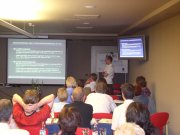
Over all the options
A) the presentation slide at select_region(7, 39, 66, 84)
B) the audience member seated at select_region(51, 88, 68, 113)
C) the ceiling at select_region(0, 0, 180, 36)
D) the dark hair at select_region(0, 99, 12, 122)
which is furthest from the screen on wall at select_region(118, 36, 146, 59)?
the dark hair at select_region(0, 99, 12, 122)

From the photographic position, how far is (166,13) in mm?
6980

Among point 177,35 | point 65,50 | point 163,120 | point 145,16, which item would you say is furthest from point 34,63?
point 163,120

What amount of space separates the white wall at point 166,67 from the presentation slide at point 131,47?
0.28 metres

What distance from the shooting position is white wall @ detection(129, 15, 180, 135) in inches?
281

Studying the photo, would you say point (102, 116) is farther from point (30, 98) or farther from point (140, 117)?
point (140, 117)

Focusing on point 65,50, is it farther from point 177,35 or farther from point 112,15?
point 177,35

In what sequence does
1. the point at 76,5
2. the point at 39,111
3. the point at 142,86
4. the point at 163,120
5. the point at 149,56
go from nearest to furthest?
the point at 39,111 → the point at 163,120 → the point at 76,5 → the point at 142,86 → the point at 149,56

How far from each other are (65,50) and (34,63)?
4.08 feet

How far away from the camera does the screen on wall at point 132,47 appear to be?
30.6ft

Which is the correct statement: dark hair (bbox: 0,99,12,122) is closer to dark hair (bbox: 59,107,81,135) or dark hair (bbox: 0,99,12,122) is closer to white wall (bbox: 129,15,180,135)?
→ dark hair (bbox: 59,107,81,135)

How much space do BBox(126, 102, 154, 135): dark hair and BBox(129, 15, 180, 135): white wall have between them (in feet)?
12.6

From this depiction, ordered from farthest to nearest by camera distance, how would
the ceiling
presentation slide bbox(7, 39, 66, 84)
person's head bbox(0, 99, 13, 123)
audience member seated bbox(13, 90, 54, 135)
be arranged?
1. presentation slide bbox(7, 39, 66, 84)
2. the ceiling
3. audience member seated bbox(13, 90, 54, 135)
4. person's head bbox(0, 99, 13, 123)

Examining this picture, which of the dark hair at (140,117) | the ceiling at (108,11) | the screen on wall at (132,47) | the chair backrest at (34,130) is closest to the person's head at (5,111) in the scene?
the chair backrest at (34,130)

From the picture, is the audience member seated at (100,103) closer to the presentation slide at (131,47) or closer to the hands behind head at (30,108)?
the hands behind head at (30,108)
